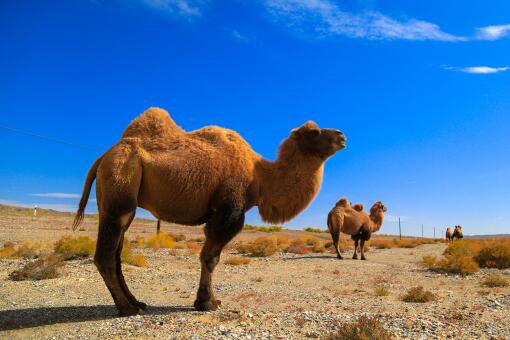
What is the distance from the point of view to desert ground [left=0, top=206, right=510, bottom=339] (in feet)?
21.1

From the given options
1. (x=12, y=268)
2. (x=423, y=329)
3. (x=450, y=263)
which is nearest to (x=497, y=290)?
(x=450, y=263)

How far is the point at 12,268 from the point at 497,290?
13.9 metres

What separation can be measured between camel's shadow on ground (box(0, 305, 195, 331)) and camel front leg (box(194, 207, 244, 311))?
41cm

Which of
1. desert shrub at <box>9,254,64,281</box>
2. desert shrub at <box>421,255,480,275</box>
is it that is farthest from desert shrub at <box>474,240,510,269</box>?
desert shrub at <box>9,254,64,281</box>

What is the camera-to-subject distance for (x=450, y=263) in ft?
Result: 53.9

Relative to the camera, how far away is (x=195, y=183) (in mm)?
7516

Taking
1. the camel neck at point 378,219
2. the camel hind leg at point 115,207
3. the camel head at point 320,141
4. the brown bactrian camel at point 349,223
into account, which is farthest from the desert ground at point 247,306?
the camel neck at point 378,219

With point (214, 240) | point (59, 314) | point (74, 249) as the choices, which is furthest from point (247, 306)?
point (74, 249)

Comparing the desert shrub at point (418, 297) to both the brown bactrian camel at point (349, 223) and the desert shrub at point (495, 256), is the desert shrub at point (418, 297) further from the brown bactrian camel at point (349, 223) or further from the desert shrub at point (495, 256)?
the brown bactrian camel at point (349, 223)

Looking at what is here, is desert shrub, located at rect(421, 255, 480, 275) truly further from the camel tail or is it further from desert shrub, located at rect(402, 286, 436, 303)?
the camel tail

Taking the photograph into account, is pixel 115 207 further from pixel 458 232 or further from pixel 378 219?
pixel 458 232

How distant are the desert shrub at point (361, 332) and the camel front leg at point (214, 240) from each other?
2.52 metres

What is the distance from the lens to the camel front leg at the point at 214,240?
756cm

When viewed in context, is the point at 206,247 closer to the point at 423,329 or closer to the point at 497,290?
the point at 423,329
